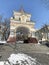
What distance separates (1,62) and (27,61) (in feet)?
2.66

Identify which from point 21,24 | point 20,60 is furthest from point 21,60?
point 21,24

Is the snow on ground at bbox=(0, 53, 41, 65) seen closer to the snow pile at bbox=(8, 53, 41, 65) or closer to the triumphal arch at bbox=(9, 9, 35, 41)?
the snow pile at bbox=(8, 53, 41, 65)

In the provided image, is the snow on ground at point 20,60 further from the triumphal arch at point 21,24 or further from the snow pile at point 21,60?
the triumphal arch at point 21,24

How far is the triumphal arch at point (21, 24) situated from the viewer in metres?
27.4

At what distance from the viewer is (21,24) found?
93.5ft

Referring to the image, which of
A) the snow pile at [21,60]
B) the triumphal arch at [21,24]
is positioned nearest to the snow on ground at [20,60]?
the snow pile at [21,60]

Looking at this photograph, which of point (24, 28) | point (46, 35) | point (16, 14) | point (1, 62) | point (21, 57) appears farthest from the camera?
point (16, 14)

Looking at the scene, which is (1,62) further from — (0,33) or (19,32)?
(19,32)

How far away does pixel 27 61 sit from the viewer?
4789 millimetres

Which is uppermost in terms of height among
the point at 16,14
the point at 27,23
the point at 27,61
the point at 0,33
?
the point at 16,14

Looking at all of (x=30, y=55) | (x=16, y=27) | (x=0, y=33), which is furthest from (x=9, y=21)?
(x=30, y=55)

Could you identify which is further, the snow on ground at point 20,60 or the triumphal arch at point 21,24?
the triumphal arch at point 21,24

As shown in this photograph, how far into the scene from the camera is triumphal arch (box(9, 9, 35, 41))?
89.8ft

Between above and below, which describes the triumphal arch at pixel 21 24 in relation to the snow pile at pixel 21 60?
above
